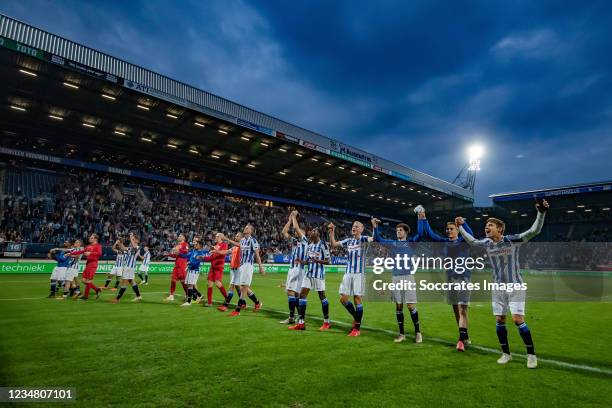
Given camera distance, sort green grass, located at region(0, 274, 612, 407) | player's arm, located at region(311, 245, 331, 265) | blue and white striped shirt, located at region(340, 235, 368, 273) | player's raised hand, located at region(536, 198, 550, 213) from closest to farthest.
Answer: green grass, located at region(0, 274, 612, 407) < player's raised hand, located at region(536, 198, 550, 213) < blue and white striped shirt, located at region(340, 235, 368, 273) < player's arm, located at region(311, 245, 331, 265)

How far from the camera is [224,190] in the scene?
3991cm

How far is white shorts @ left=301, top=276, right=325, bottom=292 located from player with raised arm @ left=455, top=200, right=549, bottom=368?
377 cm

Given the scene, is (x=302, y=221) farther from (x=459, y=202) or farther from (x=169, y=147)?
(x=459, y=202)

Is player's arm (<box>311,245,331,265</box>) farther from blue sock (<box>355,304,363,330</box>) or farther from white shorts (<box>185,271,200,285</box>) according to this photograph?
white shorts (<box>185,271,200,285</box>)

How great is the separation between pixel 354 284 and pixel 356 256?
0.64 meters

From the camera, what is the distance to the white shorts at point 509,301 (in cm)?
557

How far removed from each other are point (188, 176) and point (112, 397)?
35.5 meters

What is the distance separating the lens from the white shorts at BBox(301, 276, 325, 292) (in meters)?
8.33

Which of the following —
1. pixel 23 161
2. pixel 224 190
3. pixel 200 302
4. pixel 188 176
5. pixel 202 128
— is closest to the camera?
pixel 200 302

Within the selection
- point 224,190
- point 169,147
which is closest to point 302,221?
point 224,190

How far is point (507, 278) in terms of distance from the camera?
5797 mm

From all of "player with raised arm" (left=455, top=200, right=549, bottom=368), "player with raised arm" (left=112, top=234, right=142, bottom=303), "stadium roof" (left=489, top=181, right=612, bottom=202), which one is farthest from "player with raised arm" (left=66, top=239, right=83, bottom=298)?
"stadium roof" (left=489, top=181, right=612, bottom=202)

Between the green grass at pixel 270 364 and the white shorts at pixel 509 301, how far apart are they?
886mm

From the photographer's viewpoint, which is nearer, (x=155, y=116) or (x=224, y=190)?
(x=155, y=116)
